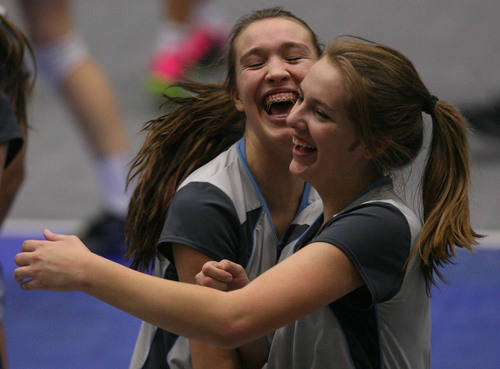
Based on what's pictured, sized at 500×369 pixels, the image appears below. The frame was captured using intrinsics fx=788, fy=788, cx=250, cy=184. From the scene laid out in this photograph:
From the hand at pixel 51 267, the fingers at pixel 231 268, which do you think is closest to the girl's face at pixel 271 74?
the fingers at pixel 231 268

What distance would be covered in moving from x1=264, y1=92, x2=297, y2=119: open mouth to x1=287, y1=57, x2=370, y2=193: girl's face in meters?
0.26

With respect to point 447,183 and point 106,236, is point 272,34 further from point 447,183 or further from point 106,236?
point 106,236

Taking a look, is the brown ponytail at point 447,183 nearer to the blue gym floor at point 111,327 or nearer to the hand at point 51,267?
the hand at point 51,267

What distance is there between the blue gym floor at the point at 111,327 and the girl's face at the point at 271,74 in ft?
5.02

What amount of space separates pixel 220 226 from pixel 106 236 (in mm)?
3370

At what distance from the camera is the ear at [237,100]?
212 centimetres

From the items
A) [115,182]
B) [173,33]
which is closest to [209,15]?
[173,33]

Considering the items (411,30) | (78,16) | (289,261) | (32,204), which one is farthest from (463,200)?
(78,16)

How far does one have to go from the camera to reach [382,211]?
1.61m

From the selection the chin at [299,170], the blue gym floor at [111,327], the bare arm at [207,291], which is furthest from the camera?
the blue gym floor at [111,327]

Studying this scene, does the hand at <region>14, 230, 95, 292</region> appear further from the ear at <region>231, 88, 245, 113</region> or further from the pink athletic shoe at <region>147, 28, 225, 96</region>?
the pink athletic shoe at <region>147, 28, 225, 96</region>

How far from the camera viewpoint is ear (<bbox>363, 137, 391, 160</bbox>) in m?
1.69

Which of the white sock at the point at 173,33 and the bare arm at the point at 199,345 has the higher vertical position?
the bare arm at the point at 199,345

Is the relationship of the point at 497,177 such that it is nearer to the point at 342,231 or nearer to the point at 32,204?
the point at 32,204
